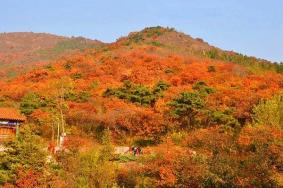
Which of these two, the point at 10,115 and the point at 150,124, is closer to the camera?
the point at 10,115

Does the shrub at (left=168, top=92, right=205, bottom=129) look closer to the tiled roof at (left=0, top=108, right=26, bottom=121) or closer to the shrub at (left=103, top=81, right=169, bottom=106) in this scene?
the shrub at (left=103, top=81, right=169, bottom=106)

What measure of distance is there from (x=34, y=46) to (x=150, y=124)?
124275 mm

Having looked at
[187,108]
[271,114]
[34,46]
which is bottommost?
[187,108]

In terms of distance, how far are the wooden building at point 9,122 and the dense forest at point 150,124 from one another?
232 centimetres

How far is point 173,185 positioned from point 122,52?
57806 millimetres

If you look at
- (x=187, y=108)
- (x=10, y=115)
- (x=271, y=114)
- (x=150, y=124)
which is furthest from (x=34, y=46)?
(x=271, y=114)

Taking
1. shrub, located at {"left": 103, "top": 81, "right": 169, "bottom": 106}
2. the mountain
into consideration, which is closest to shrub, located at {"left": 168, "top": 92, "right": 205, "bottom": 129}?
shrub, located at {"left": 103, "top": 81, "right": 169, "bottom": 106}

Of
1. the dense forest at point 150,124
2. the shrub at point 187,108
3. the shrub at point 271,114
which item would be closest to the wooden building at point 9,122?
the dense forest at point 150,124

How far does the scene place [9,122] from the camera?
38156 mm

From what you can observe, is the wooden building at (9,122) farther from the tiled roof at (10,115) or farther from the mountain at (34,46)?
the mountain at (34,46)

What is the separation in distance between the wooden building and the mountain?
77.0 metres

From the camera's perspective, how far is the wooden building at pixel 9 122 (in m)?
37.8

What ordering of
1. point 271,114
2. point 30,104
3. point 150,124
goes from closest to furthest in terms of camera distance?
point 271,114, point 150,124, point 30,104

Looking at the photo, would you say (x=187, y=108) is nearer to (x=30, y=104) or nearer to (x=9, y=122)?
(x=9, y=122)
